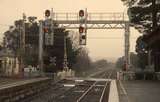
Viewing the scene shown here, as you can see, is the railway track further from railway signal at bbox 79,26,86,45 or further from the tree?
the tree

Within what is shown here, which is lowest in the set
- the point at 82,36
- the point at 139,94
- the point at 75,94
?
the point at 75,94

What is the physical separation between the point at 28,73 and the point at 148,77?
739 inches

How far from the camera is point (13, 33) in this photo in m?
138

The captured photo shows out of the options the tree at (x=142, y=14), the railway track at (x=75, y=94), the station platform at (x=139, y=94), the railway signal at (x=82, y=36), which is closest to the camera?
the station platform at (x=139, y=94)

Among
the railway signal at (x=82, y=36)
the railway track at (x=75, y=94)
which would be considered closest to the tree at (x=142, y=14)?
the railway signal at (x=82, y=36)

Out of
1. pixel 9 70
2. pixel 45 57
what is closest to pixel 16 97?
pixel 9 70

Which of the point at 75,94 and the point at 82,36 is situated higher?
the point at 82,36

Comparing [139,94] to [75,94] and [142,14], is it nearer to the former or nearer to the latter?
[75,94]

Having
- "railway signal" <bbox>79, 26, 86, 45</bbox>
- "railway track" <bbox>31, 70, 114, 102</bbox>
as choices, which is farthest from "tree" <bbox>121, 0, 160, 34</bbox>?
"railway track" <bbox>31, 70, 114, 102</bbox>

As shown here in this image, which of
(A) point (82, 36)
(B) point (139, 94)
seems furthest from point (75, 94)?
(A) point (82, 36)

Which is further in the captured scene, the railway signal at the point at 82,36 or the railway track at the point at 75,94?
the railway signal at the point at 82,36

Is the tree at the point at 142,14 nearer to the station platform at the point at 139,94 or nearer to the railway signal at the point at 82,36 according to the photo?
the railway signal at the point at 82,36

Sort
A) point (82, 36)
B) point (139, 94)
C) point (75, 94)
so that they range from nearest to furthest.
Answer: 1. point (139, 94)
2. point (75, 94)
3. point (82, 36)

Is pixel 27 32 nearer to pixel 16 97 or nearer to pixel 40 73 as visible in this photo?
pixel 40 73
